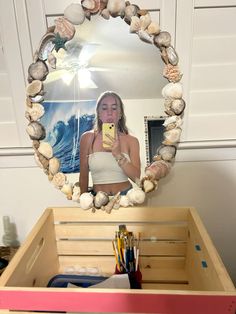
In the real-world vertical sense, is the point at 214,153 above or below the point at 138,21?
below

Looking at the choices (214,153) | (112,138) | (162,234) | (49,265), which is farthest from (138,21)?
(49,265)

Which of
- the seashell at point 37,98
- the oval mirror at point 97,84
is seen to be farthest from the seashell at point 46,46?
the seashell at point 37,98

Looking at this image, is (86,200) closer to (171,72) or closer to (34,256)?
(34,256)

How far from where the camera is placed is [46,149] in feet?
2.60

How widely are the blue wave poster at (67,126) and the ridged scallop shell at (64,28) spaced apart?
0.19 m

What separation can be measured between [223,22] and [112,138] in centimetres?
46

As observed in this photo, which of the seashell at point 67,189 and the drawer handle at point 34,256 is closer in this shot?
the drawer handle at point 34,256

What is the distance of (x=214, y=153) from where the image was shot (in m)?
0.88

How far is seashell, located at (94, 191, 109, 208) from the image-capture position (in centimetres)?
80

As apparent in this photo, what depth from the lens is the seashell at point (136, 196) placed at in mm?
795

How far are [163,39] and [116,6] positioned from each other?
154 millimetres

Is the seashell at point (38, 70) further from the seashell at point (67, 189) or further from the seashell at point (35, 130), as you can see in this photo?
the seashell at point (67, 189)

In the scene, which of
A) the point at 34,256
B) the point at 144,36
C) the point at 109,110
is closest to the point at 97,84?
the point at 109,110

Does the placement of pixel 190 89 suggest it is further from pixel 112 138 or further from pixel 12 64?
pixel 12 64
